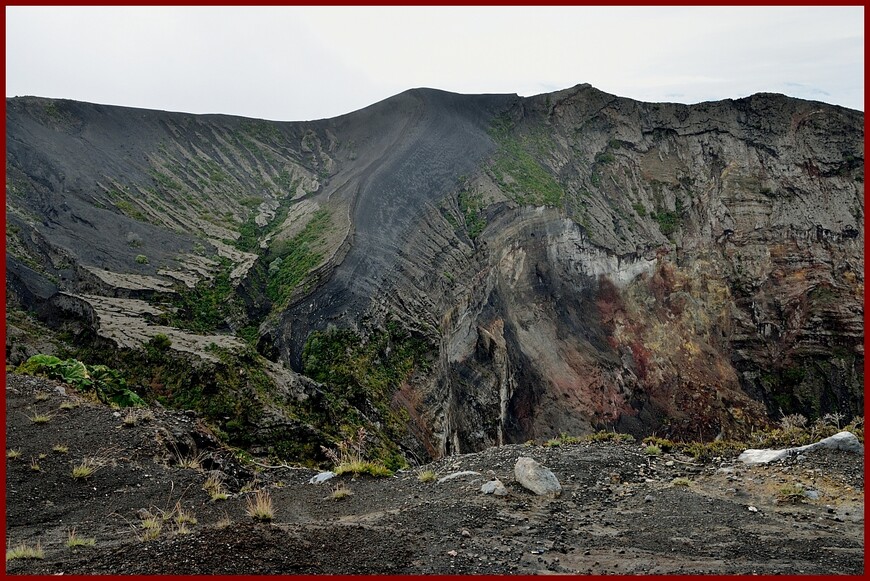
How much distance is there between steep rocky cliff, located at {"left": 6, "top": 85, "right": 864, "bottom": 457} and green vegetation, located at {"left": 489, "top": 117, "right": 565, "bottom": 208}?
0.26 meters

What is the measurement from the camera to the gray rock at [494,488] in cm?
811

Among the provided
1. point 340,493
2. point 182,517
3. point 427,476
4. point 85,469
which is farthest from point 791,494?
point 85,469

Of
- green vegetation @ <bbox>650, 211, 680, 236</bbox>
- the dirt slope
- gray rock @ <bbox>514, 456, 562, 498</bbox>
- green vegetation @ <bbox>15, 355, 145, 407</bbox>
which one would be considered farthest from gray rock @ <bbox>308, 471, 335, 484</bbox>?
green vegetation @ <bbox>650, 211, 680, 236</bbox>

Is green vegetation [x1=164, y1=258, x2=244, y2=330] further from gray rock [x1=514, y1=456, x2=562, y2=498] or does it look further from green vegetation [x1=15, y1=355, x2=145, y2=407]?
gray rock [x1=514, y1=456, x2=562, y2=498]

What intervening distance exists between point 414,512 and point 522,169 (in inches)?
1333

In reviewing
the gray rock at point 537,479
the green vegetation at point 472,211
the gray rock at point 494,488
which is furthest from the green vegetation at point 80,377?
the green vegetation at point 472,211

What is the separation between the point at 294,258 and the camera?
88.2 ft

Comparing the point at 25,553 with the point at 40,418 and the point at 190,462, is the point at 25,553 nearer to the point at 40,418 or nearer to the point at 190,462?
the point at 190,462

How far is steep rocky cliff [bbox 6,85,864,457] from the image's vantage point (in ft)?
68.9

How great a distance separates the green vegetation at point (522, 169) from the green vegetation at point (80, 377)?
26.5 m

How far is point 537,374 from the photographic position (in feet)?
102

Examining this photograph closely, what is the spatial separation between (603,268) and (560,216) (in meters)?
4.56

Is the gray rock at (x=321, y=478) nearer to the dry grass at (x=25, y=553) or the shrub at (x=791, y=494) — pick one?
the dry grass at (x=25, y=553)

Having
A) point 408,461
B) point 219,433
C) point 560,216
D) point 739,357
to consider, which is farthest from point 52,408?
point 739,357
